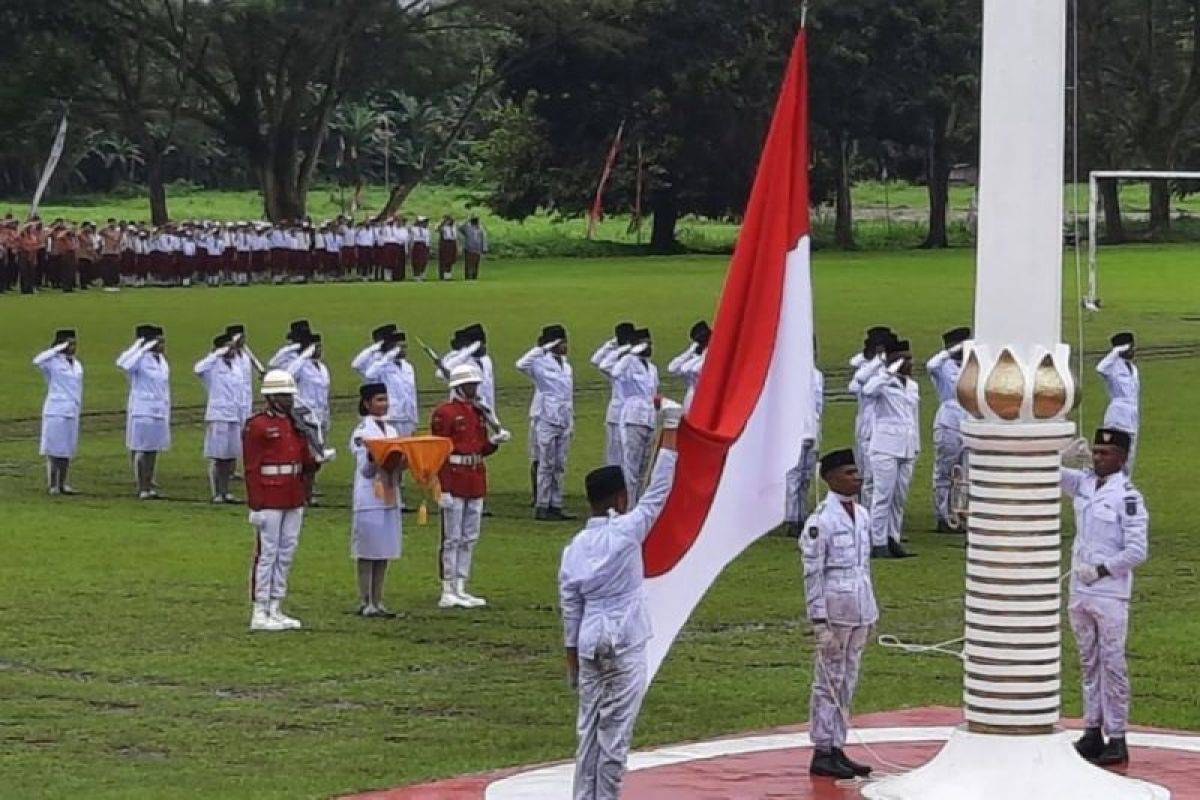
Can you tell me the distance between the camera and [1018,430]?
10.9 meters

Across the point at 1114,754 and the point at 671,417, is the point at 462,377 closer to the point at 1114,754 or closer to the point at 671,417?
the point at 1114,754

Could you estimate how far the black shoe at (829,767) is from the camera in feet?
39.5

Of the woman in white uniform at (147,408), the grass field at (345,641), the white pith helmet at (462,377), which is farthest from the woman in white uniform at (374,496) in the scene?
the woman in white uniform at (147,408)

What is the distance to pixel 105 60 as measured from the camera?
6138cm

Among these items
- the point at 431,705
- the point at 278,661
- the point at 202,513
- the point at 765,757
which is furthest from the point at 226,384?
the point at 765,757

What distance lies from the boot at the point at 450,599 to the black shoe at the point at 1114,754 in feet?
21.9

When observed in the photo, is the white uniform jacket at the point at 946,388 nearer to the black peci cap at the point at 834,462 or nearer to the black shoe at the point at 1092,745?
the black shoe at the point at 1092,745

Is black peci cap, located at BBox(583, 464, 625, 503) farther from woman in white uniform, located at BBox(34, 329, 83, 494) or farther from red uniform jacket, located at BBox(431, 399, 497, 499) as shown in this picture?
woman in white uniform, located at BBox(34, 329, 83, 494)

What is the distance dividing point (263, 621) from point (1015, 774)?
754 cm

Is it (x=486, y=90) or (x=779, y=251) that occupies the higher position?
(x=486, y=90)

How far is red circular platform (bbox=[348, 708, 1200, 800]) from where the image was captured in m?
11.8

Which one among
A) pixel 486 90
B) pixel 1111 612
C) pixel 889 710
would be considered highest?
pixel 486 90

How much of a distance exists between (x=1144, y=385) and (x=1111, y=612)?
22.0 metres

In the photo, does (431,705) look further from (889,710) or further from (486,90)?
(486,90)
